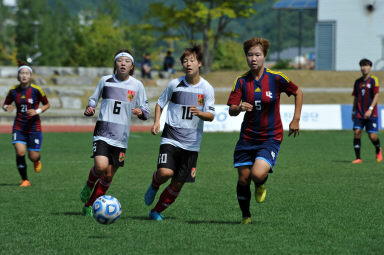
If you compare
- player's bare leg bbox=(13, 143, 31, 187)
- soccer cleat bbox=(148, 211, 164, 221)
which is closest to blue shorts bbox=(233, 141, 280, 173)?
soccer cleat bbox=(148, 211, 164, 221)

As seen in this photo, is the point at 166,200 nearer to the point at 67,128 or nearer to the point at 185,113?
the point at 185,113

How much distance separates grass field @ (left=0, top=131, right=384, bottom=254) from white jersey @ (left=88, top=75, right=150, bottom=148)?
104 cm

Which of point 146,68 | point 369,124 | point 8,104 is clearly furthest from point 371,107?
point 146,68

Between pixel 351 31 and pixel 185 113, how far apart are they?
3787 cm

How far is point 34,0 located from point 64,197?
80155 millimetres

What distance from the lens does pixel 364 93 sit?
49.2ft

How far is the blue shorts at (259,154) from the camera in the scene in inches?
293

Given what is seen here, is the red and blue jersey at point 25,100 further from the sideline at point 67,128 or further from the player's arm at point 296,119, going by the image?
the sideline at point 67,128

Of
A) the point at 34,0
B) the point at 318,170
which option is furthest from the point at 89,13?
the point at 318,170

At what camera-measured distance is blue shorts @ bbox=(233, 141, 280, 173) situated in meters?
7.44

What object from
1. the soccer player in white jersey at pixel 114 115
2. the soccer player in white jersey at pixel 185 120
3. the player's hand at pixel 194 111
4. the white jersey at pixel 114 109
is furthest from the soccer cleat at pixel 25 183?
the player's hand at pixel 194 111

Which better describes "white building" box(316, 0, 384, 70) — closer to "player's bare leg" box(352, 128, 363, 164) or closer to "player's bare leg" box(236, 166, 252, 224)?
"player's bare leg" box(352, 128, 363, 164)

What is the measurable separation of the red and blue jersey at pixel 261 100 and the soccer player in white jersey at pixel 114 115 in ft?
4.49

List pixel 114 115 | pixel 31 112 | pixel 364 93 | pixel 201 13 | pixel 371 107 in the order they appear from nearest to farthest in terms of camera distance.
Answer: pixel 114 115 < pixel 31 112 < pixel 371 107 < pixel 364 93 < pixel 201 13
